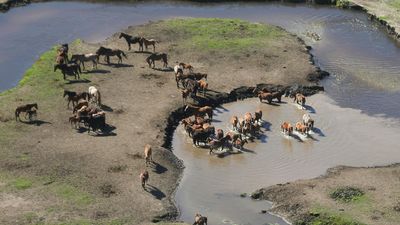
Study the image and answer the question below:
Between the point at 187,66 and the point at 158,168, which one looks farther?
the point at 187,66

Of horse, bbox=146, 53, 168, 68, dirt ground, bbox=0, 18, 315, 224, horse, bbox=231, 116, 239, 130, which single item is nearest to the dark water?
dirt ground, bbox=0, 18, 315, 224

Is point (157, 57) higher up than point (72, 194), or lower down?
higher up

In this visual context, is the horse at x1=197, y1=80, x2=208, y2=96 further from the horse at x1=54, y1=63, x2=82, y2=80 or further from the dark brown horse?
the dark brown horse

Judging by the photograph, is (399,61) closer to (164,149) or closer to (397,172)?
(397,172)

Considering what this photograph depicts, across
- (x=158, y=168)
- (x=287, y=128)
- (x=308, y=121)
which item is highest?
(x=308, y=121)

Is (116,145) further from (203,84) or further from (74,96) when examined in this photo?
(203,84)

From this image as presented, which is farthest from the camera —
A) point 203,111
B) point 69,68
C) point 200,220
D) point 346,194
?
point 69,68

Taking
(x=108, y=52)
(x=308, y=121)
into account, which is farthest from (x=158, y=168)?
(x=108, y=52)

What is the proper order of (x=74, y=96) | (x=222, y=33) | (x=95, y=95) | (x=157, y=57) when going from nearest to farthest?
1. (x=74, y=96)
2. (x=95, y=95)
3. (x=157, y=57)
4. (x=222, y=33)
